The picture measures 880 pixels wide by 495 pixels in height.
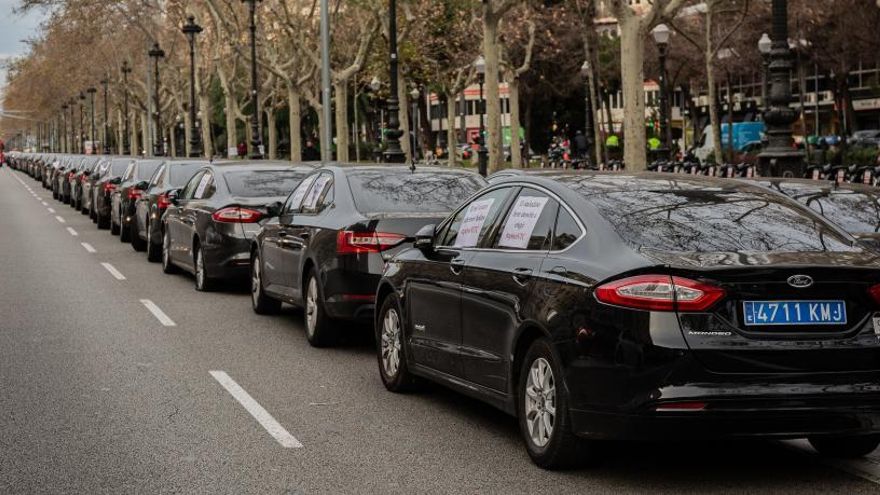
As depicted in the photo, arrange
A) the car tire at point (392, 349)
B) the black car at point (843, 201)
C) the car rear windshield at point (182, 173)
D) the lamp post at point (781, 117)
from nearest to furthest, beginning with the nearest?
the car tire at point (392, 349) < the black car at point (843, 201) < the lamp post at point (781, 117) < the car rear windshield at point (182, 173)

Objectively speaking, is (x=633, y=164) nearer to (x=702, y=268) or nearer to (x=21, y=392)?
(x=21, y=392)

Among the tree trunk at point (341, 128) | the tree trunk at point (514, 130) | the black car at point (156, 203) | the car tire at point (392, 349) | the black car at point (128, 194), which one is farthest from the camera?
the tree trunk at point (514, 130)

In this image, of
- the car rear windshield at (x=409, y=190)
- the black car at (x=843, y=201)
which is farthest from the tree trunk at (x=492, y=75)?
the black car at (x=843, y=201)

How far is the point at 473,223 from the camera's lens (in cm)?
874

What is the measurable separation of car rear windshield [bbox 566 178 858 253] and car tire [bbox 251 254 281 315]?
729 cm

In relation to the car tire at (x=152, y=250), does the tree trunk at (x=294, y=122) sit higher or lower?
higher

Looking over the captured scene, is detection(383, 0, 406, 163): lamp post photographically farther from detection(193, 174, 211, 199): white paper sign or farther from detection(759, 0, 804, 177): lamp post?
detection(193, 174, 211, 199): white paper sign

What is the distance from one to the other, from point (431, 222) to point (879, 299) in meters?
5.45

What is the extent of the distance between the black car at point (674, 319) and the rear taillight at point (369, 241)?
3589 millimetres

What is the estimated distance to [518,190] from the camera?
832 cm

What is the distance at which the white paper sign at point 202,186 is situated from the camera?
1812 centimetres

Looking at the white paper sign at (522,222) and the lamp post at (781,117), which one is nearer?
the white paper sign at (522,222)

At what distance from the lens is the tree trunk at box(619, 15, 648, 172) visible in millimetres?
28328

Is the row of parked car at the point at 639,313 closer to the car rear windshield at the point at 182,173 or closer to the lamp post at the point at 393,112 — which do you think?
the car rear windshield at the point at 182,173
